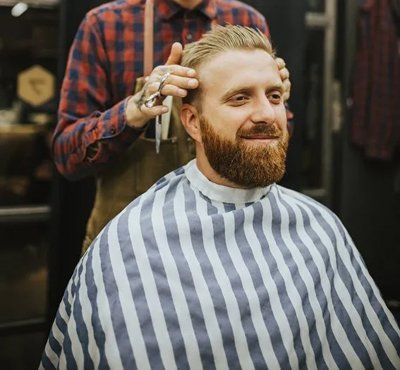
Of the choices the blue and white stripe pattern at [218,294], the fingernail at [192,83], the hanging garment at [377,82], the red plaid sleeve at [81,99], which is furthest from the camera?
the hanging garment at [377,82]

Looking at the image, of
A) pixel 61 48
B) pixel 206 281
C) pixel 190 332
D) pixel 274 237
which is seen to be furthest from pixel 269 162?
pixel 61 48

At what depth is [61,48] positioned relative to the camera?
2.06 metres

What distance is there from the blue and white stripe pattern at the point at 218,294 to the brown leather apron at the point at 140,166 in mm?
142

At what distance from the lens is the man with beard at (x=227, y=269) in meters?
1.34

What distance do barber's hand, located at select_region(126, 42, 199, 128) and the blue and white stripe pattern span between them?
0.86ft

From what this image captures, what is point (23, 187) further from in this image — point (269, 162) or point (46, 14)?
point (269, 162)

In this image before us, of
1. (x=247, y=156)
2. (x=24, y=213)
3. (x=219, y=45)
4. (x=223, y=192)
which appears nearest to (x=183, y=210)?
(x=223, y=192)

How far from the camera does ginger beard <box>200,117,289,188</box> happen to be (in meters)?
1.48

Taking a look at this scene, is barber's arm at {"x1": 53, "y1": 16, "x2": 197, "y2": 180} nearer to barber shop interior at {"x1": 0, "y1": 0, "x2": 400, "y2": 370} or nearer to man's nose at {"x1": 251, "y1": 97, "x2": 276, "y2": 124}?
barber shop interior at {"x1": 0, "y1": 0, "x2": 400, "y2": 370}

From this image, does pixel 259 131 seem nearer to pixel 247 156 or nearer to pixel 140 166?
pixel 247 156

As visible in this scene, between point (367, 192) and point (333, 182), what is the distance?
0.76 feet

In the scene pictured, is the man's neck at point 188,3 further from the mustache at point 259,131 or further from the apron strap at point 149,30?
the mustache at point 259,131

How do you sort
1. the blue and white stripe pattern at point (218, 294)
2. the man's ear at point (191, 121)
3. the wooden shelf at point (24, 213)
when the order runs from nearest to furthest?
the blue and white stripe pattern at point (218, 294), the man's ear at point (191, 121), the wooden shelf at point (24, 213)

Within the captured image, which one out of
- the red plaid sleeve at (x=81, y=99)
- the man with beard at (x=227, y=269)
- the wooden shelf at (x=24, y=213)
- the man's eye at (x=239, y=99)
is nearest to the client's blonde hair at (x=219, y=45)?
the man with beard at (x=227, y=269)
